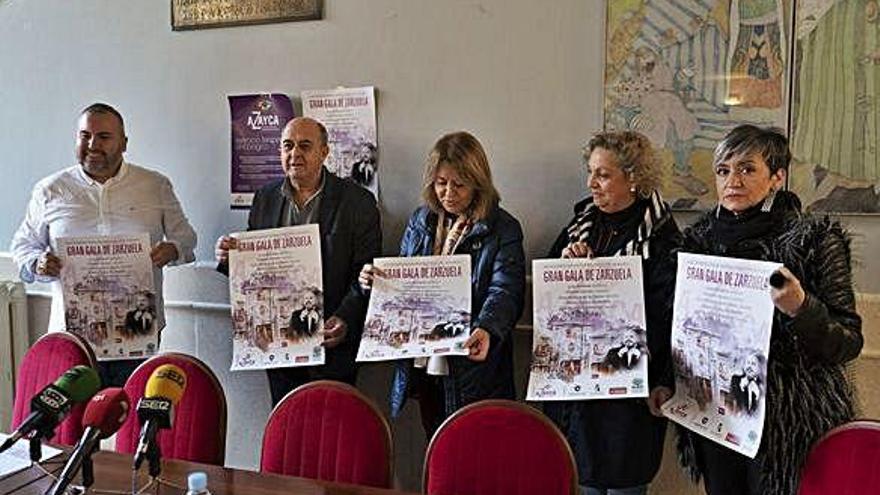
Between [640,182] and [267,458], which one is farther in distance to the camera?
[640,182]

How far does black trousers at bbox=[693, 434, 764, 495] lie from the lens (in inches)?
76.9

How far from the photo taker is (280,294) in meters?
2.55

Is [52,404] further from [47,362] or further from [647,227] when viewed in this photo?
[647,227]

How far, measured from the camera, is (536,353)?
86.8 inches

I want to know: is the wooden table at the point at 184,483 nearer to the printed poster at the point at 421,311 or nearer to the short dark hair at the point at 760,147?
the printed poster at the point at 421,311

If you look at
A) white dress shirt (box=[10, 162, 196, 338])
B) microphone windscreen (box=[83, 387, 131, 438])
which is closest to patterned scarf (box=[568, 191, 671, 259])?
microphone windscreen (box=[83, 387, 131, 438])

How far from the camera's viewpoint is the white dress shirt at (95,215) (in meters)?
2.80

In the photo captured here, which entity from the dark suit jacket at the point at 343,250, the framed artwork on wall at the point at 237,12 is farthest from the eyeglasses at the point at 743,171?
the framed artwork on wall at the point at 237,12

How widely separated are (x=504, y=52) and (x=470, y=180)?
0.59 metres

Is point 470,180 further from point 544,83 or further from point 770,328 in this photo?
point 770,328

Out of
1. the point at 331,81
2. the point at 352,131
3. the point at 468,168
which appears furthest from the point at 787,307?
the point at 331,81

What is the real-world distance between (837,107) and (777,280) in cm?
89

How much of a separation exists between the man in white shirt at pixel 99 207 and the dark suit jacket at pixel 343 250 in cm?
40

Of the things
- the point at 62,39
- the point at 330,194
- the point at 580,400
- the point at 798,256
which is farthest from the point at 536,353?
the point at 62,39
